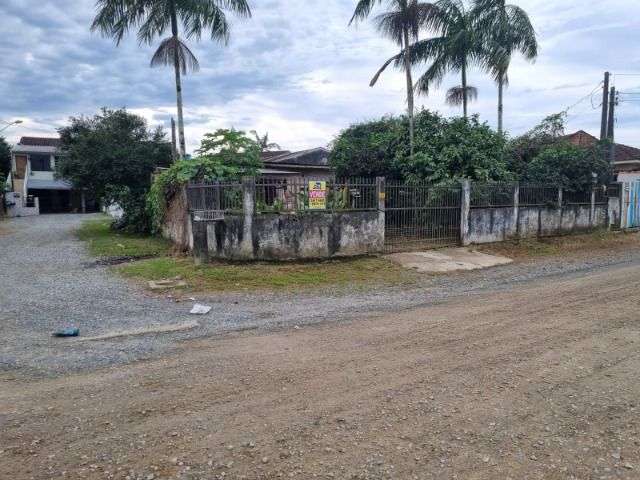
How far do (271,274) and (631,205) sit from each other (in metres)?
16.3

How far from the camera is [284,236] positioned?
34.6ft

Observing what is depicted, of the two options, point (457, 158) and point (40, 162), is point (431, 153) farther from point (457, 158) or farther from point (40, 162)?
point (40, 162)

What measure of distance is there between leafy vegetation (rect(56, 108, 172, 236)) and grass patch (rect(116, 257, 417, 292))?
7.42 metres

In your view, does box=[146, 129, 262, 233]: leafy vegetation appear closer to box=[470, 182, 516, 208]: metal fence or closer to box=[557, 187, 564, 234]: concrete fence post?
box=[470, 182, 516, 208]: metal fence

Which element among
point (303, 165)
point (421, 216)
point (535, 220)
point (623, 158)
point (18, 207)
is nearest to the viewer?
point (421, 216)

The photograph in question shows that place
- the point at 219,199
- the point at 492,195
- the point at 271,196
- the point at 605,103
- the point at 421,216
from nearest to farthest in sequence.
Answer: the point at 219,199
the point at 271,196
the point at 421,216
the point at 492,195
the point at 605,103

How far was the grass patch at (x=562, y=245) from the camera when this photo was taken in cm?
1308

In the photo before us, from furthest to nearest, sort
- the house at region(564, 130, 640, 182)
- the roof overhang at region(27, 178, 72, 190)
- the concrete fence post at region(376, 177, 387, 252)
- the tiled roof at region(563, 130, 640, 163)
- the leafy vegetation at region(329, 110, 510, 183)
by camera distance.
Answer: the roof overhang at region(27, 178, 72, 190), the tiled roof at region(563, 130, 640, 163), the house at region(564, 130, 640, 182), the leafy vegetation at region(329, 110, 510, 183), the concrete fence post at region(376, 177, 387, 252)

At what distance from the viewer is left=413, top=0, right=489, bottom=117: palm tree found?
16.6m

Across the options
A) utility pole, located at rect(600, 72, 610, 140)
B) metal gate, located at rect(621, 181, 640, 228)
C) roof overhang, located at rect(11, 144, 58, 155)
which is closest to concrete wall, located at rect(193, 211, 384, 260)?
metal gate, located at rect(621, 181, 640, 228)

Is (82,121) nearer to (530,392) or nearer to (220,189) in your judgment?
(220,189)

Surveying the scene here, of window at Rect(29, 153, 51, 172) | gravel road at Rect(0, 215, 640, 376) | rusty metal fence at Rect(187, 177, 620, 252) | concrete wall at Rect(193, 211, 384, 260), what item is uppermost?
window at Rect(29, 153, 51, 172)

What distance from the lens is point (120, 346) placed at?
522 centimetres

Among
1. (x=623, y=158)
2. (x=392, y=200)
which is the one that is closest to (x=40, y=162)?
(x=392, y=200)
